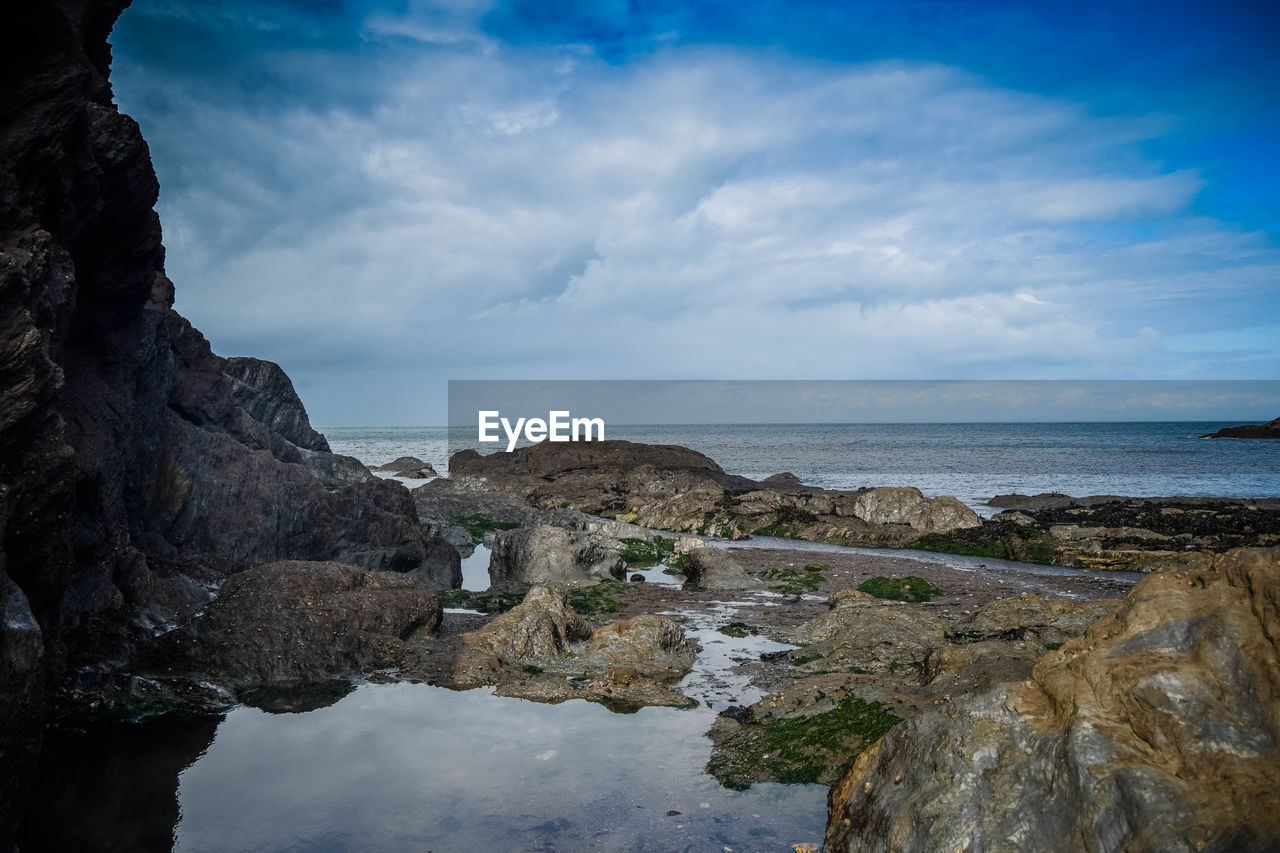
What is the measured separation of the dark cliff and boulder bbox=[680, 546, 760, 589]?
7.31 metres

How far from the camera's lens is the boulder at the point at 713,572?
19688mm

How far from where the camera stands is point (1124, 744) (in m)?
4.52

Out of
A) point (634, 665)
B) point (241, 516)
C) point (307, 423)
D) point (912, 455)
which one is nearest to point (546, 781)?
point (634, 665)

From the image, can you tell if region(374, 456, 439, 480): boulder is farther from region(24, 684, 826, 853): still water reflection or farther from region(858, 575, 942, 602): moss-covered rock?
region(24, 684, 826, 853): still water reflection

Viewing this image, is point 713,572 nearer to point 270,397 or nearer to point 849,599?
Answer: point 849,599

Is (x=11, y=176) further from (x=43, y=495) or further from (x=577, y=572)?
(x=577, y=572)

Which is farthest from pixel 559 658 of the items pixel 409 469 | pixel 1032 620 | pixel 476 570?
pixel 409 469

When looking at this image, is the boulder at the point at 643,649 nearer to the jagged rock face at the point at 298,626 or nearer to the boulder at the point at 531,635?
the boulder at the point at 531,635

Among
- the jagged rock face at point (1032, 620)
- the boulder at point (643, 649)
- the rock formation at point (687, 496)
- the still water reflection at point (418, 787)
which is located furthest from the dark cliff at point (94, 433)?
the rock formation at point (687, 496)

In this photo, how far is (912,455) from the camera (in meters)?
93.2

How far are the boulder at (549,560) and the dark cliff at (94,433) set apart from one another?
2.40 metres

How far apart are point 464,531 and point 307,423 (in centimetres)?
1004

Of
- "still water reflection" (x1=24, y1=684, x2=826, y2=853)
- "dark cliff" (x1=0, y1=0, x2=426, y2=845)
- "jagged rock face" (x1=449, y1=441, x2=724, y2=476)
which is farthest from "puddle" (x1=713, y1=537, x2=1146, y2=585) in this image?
"jagged rock face" (x1=449, y1=441, x2=724, y2=476)

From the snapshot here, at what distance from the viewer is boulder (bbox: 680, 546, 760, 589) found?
19688mm
